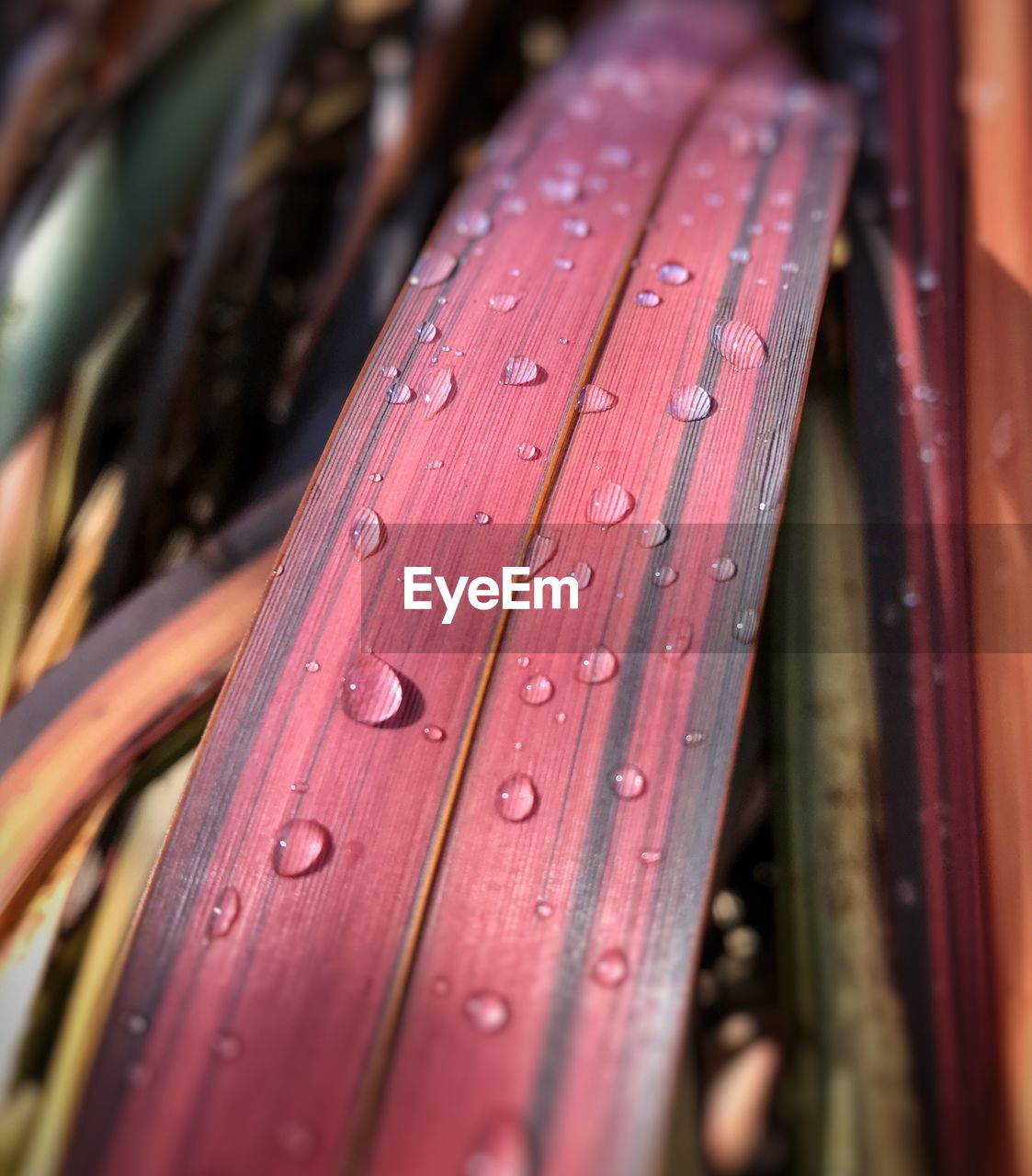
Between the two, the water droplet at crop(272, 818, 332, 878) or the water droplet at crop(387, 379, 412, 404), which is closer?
the water droplet at crop(272, 818, 332, 878)

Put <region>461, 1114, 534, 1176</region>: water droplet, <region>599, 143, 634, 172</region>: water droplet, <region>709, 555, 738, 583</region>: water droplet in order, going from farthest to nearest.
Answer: <region>599, 143, 634, 172</region>: water droplet → <region>709, 555, 738, 583</region>: water droplet → <region>461, 1114, 534, 1176</region>: water droplet

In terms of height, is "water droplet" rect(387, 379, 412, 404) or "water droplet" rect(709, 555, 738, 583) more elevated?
"water droplet" rect(387, 379, 412, 404)

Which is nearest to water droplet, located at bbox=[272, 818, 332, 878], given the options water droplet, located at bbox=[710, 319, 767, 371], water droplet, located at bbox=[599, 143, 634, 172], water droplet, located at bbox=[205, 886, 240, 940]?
water droplet, located at bbox=[205, 886, 240, 940]

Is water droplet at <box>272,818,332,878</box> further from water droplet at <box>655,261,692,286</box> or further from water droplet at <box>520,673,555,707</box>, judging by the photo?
water droplet at <box>655,261,692,286</box>

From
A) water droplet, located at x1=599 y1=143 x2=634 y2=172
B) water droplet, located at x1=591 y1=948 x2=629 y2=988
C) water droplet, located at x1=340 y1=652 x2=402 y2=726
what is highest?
water droplet, located at x1=599 y1=143 x2=634 y2=172

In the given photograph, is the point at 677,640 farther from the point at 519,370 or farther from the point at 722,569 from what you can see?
the point at 519,370

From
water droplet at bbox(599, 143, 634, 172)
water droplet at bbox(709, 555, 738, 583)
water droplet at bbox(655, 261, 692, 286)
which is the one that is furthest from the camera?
water droplet at bbox(599, 143, 634, 172)

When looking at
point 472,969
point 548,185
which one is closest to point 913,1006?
point 472,969
